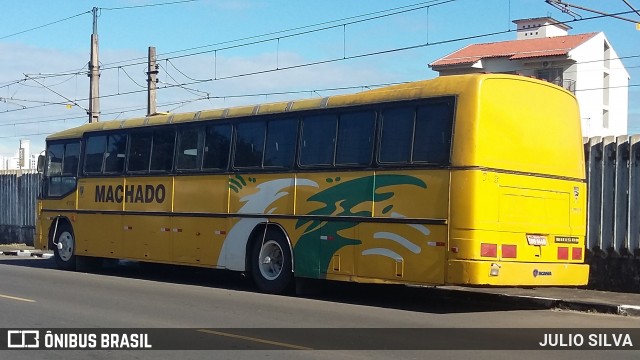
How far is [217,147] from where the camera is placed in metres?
16.6

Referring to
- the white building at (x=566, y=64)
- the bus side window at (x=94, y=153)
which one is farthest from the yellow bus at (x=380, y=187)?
the white building at (x=566, y=64)

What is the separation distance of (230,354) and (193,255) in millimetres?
8092

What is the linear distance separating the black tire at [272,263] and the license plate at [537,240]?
4.39m

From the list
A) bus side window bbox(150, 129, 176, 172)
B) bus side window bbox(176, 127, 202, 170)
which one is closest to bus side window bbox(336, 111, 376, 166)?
bus side window bbox(176, 127, 202, 170)

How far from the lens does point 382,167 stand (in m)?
13.4

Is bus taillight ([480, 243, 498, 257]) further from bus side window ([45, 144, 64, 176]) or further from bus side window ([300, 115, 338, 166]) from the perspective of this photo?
bus side window ([45, 144, 64, 176])

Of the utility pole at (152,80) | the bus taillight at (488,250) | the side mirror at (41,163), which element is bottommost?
the bus taillight at (488,250)

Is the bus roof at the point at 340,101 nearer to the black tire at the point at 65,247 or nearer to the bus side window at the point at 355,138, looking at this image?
the bus side window at the point at 355,138

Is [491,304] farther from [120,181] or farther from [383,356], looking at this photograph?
[120,181]

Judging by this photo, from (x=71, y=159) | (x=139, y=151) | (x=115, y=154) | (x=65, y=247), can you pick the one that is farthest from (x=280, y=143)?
(x=65, y=247)

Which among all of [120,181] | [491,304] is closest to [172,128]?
[120,181]

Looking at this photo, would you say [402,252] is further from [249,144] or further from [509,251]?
[249,144]

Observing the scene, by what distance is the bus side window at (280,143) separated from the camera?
49.5 feet

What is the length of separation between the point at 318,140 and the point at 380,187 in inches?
69.7
